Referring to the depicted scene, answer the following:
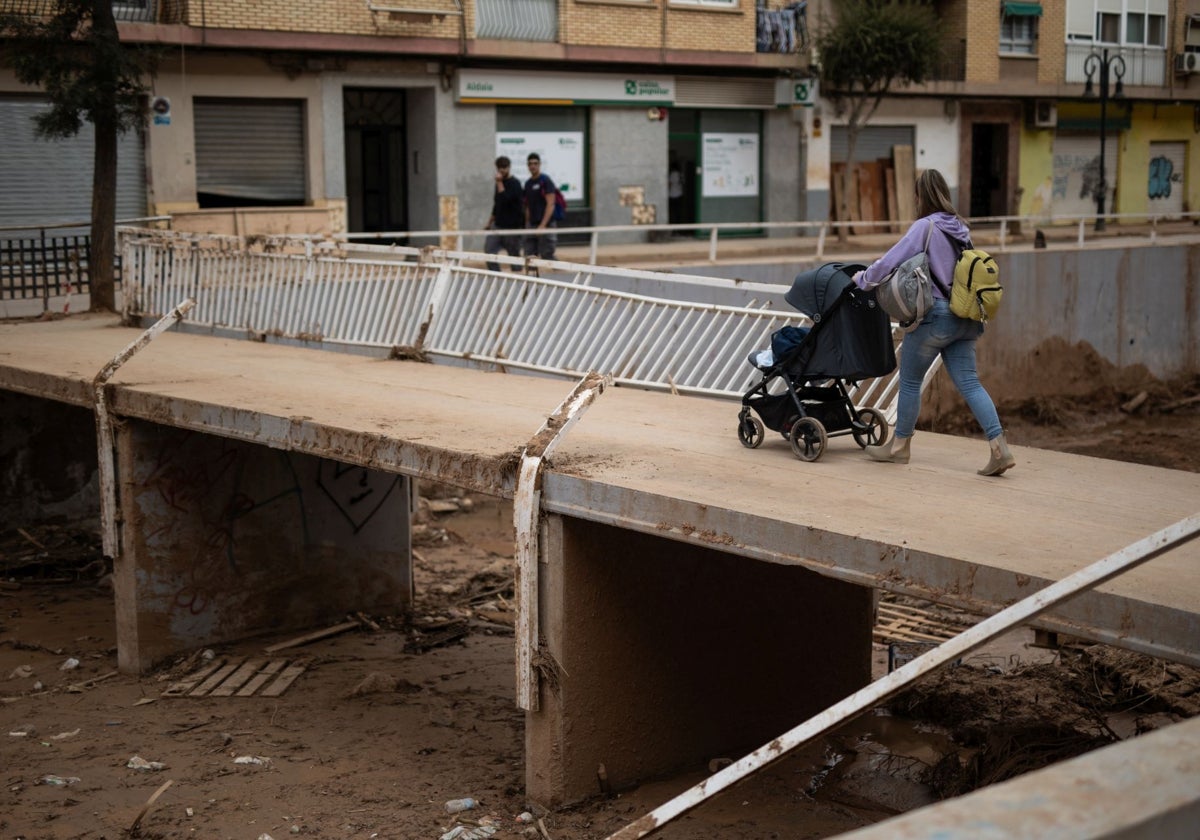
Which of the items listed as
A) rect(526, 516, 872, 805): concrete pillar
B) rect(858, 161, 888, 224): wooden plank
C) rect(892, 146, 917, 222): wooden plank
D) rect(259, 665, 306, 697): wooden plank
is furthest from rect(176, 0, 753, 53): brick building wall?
rect(526, 516, 872, 805): concrete pillar

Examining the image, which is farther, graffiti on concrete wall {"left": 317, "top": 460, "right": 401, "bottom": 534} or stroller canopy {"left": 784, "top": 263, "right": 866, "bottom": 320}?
graffiti on concrete wall {"left": 317, "top": 460, "right": 401, "bottom": 534}

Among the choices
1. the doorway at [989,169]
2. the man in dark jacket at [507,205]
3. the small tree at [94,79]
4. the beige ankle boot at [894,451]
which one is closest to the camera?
the beige ankle boot at [894,451]

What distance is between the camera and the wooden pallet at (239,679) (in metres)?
9.99

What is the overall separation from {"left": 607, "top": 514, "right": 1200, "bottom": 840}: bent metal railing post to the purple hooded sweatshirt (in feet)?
8.82

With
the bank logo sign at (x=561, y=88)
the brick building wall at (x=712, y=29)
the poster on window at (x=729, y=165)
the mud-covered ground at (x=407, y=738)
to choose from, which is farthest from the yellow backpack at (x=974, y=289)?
the poster on window at (x=729, y=165)

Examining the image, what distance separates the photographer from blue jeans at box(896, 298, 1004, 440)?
7090 millimetres

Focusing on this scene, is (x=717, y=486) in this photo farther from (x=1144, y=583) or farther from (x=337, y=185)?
(x=337, y=185)

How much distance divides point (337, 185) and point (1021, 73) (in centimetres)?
1883

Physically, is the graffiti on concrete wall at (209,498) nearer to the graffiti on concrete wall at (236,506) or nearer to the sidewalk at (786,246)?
the graffiti on concrete wall at (236,506)

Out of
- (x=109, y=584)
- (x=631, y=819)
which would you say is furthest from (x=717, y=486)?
(x=109, y=584)

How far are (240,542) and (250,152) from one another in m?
15.5

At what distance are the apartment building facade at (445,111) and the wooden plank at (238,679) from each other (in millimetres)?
14667

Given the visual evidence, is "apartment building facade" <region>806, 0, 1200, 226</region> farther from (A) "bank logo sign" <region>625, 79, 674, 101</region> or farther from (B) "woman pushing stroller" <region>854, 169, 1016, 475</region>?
(B) "woman pushing stroller" <region>854, 169, 1016, 475</region>

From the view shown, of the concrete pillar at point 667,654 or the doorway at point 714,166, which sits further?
the doorway at point 714,166
